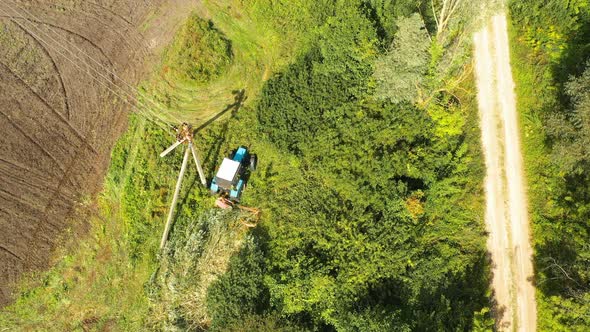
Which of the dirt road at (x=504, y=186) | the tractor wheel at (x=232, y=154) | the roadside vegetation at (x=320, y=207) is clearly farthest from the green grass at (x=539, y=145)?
the tractor wheel at (x=232, y=154)

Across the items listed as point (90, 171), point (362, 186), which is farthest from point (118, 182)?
point (362, 186)

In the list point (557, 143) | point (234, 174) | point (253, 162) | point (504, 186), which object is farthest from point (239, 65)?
point (557, 143)

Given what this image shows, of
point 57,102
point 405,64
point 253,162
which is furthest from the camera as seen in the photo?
point 57,102

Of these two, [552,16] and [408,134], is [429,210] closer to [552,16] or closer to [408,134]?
[408,134]

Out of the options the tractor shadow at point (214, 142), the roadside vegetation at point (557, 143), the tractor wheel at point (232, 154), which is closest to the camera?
the roadside vegetation at point (557, 143)

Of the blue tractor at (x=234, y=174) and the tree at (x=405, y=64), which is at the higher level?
the tree at (x=405, y=64)

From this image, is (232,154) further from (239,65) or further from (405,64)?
(405,64)

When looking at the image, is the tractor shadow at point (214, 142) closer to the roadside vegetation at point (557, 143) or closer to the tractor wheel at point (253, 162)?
the tractor wheel at point (253, 162)

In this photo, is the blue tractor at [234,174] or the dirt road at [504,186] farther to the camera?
the blue tractor at [234,174]
